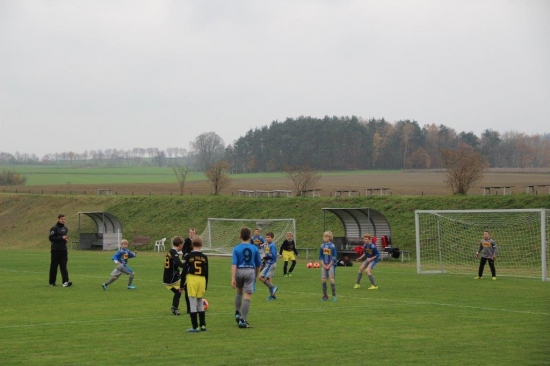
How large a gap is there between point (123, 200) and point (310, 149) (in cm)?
7007

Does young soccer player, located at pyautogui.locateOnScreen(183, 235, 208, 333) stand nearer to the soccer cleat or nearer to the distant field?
the soccer cleat

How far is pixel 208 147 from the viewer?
534ft

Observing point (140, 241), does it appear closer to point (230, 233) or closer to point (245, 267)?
point (230, 233)

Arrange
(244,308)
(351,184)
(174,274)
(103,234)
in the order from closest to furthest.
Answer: (244,308) < (174,274) < (103,234) < (351,184)

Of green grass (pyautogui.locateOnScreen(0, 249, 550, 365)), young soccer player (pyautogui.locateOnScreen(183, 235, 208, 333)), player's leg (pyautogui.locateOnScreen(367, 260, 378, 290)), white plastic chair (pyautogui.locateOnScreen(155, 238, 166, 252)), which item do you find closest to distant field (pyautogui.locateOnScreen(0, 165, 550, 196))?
white plastic chair (pyautogui.locateOnScreen(155, 238, 166, 252))

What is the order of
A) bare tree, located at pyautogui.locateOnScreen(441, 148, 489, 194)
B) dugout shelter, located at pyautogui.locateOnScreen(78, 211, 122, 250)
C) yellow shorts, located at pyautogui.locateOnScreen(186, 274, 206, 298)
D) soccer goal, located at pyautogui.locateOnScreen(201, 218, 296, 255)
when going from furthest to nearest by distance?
bare tree, located at pyautogui.locateOnScreen(441, 148, 489, 194) → dugout shelter, located at pyautogui.locateOnScreen(78, 211, 122, 250) → soccer goal, located at pyautogui.locateOnScreen(201, 218, 296, 255) → yellow shorts, located at pyautogui.locateOnScreen(186, 274, 206, 298)

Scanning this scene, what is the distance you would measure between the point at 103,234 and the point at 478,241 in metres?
27.6

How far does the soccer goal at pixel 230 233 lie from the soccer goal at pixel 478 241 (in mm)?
9858

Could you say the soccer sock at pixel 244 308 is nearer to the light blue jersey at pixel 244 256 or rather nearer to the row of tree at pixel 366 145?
the light blue jersey at pixel 244 256

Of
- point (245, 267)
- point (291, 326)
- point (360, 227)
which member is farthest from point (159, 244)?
point (245, 267)

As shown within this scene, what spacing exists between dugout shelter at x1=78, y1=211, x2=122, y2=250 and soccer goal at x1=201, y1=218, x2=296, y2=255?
6957mm

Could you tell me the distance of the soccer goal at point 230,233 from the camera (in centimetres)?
4981

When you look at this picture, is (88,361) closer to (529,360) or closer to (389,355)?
(389,355)

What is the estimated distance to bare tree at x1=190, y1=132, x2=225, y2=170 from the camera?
160000 millimetres
